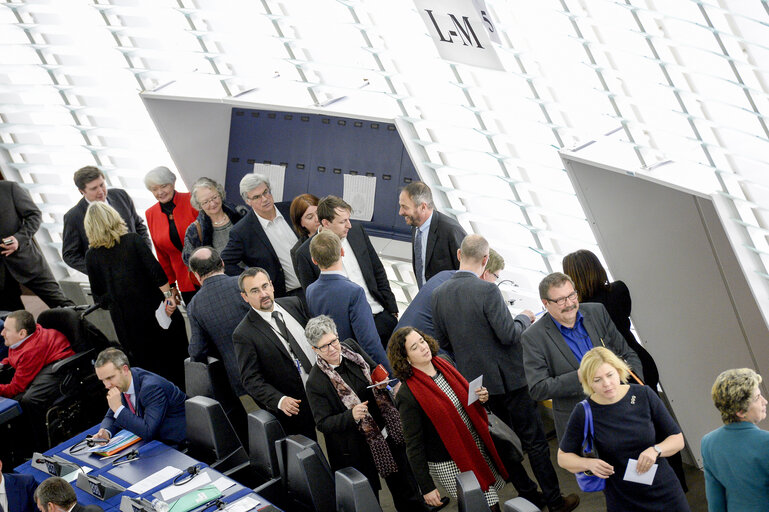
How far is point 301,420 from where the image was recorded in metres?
6.13

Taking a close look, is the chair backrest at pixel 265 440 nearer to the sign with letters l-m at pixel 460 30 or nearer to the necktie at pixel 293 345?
the necktie at pixel 293 345

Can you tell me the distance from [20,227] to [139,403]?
336 centimetres

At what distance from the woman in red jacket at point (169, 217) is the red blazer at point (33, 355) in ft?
3.43

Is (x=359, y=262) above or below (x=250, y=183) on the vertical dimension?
below

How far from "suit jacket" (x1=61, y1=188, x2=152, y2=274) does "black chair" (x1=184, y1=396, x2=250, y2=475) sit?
224 centimetres

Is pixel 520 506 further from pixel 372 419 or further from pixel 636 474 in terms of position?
pixel 372 419

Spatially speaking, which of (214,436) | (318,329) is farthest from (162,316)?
(318,329)

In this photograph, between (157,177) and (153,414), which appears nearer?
(153,414)

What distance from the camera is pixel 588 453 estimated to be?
457 cm

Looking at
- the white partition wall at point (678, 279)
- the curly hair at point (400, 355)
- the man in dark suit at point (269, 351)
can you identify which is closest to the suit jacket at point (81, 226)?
the man in dark suit at point (269, 351)

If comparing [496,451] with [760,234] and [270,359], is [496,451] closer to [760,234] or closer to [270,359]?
[270,359]

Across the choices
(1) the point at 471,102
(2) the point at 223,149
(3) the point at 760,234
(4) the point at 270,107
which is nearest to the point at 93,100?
(2) the point at 223,149

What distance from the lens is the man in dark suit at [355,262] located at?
21.0 feet

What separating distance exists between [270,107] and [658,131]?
3397 millimetres
